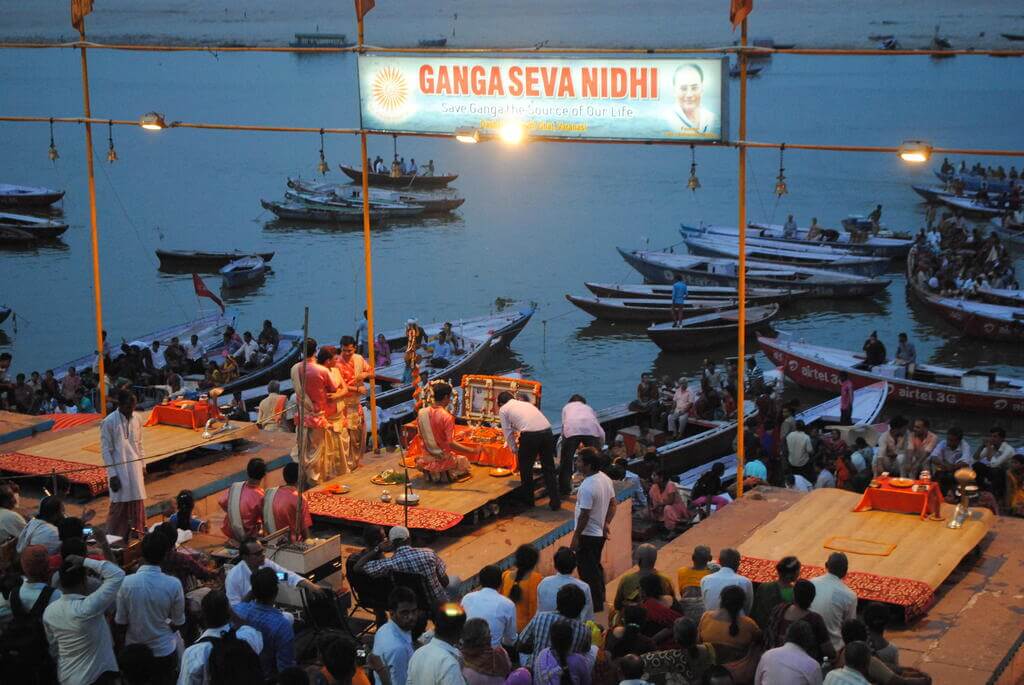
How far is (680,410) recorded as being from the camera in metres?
24.3

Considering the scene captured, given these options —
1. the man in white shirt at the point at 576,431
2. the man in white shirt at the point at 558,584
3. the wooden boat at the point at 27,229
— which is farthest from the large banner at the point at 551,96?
the wooden boat at the point at 27,229

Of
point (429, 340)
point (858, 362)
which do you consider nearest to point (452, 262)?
point (429, 340)

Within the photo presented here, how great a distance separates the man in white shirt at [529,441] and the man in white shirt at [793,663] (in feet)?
16.0

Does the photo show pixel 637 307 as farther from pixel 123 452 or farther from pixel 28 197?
pixel 28 197

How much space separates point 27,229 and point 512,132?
48.1 meters

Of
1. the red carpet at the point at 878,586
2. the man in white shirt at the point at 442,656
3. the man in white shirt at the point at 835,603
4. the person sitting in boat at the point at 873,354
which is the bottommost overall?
the person sitting in boat at the point at 873,354

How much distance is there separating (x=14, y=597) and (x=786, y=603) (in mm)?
4982

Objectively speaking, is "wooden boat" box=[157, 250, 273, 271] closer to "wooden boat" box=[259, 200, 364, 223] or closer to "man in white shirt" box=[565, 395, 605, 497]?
"wooden boat" box=[259, 200, 364, 223]

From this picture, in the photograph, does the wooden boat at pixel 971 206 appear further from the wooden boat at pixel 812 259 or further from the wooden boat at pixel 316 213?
the wooden boat at pixel 316 213

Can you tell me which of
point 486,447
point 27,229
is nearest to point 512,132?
point 486,447

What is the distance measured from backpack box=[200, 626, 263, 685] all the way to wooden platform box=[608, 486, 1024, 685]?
472 cm

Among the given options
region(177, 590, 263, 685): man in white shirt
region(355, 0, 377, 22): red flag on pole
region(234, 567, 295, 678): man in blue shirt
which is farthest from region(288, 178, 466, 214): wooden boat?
region(177, 590, 263, 685): man in white shirt

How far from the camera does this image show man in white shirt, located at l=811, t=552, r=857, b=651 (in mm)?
9219

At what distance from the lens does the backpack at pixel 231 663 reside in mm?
7484
